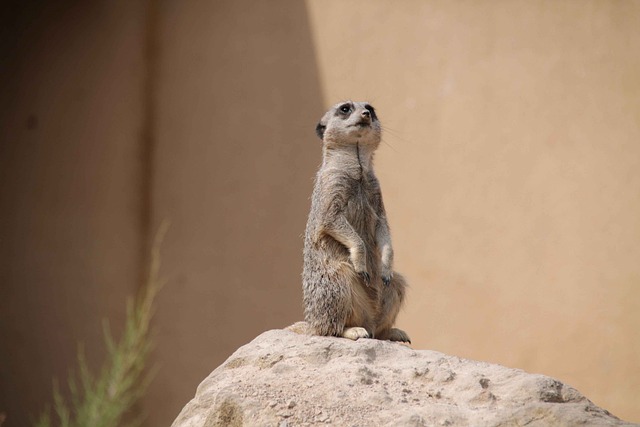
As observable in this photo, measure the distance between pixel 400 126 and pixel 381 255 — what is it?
2829 millimetres

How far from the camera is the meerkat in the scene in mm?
4168

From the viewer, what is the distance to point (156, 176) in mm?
7648

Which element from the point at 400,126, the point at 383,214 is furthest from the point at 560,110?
the point at 383,214

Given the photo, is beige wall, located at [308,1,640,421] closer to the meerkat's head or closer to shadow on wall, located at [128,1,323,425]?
shadow on wall, located at [128,1,323,425]

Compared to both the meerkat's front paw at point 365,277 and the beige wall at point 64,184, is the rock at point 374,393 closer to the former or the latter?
the meerkat's front paw at point 365,277

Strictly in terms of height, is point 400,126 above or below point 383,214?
above

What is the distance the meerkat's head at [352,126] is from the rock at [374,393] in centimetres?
104

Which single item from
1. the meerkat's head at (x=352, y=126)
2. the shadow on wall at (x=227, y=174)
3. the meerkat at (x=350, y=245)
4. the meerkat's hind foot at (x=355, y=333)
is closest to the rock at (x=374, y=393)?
the meerkat's hind foot at (x=355, y=333)

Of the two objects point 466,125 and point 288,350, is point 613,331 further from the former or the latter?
point 288,350

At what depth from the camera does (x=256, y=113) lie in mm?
7469

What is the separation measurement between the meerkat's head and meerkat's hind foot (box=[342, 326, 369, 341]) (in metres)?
0.87

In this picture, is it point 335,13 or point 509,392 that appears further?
point 335,13

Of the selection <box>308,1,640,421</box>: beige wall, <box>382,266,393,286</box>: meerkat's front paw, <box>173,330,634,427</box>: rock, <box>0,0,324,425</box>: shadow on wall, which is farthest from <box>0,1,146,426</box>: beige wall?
<box>173,330,634,427</box>: rock

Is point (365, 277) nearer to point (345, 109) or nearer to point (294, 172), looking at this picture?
point (345, 109)
